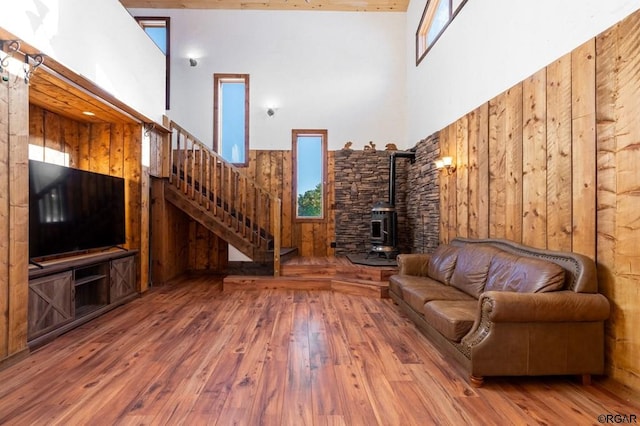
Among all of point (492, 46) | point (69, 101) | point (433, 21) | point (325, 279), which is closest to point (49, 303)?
point (69, 101)

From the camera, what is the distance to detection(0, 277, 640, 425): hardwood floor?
1901mm

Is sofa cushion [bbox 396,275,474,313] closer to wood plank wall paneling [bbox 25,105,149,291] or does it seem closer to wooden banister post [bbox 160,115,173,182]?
wood plank wall paneling [bbox 25,105,149,291]

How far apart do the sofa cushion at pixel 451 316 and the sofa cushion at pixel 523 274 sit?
0.32m

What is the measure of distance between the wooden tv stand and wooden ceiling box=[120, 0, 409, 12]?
5.17 m

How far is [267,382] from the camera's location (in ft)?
7.44

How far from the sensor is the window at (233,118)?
6500 millimetres

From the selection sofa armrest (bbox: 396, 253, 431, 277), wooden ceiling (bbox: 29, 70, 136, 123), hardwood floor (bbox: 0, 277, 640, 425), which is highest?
wooden ceiling (bbox: 29, 70, 136, 123)

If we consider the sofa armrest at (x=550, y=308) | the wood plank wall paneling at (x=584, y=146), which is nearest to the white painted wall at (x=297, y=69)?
the wood plank wall paneling at (x=584, y=146)

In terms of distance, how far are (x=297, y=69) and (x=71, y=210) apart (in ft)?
15.9

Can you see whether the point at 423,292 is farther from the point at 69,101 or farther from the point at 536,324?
the point at 69,101

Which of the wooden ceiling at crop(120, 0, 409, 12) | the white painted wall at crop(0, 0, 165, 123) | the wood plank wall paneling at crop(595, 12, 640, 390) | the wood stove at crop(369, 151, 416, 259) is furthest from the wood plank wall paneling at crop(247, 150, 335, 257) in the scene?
the wood plank wall paneling at crop(595, 12, 640, 390)

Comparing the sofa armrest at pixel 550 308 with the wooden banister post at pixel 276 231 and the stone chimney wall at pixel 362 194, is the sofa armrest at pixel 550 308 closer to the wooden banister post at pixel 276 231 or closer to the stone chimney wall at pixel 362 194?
the wooden banister post at pixel 276 231

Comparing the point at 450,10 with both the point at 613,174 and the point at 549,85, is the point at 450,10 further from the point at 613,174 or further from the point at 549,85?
the point at 613,174

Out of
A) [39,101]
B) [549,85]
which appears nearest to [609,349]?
[549,85]
